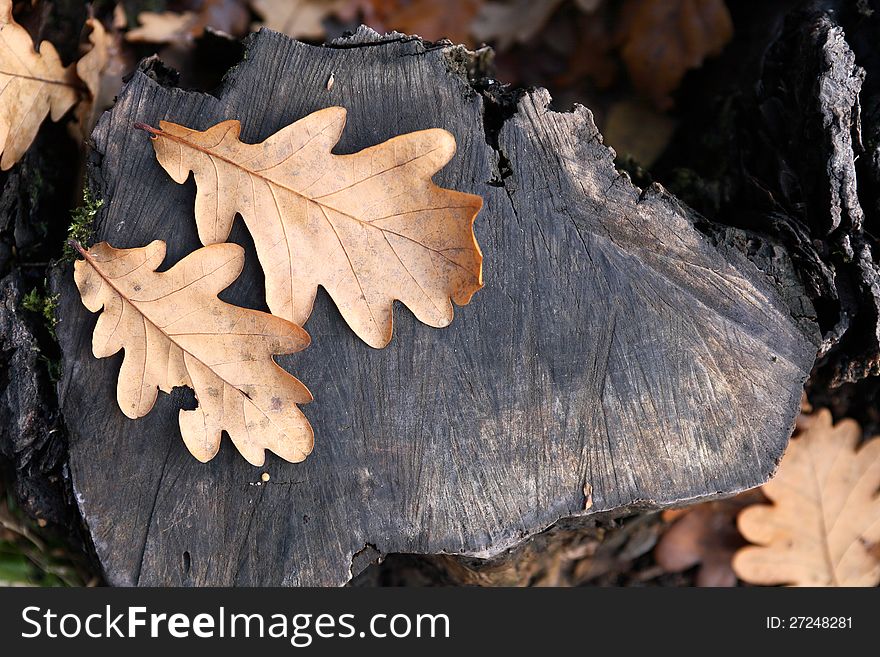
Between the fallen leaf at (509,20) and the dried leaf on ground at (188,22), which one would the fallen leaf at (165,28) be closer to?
the dried leaf on ground at (188,22)

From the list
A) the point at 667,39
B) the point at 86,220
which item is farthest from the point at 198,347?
the point at 667,39

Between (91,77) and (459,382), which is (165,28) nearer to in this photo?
(91,77)

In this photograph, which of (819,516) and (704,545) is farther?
(704,545)

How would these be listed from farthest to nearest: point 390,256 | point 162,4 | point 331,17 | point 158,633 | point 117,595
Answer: point 331,17, point 162,4, point 158,633, point 117,595, point 390,256

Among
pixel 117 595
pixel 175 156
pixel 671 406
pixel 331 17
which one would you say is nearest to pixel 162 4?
pixel 331 17

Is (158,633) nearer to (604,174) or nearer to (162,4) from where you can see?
(604,174)

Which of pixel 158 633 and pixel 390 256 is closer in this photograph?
pixel 390 256

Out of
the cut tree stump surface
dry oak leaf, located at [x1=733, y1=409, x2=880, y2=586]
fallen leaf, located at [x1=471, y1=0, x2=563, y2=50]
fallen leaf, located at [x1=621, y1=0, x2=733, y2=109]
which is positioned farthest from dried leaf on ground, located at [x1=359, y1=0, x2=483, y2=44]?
dry oak leaf, located at [x1=733, y1=409, x2=880, y2=586]
